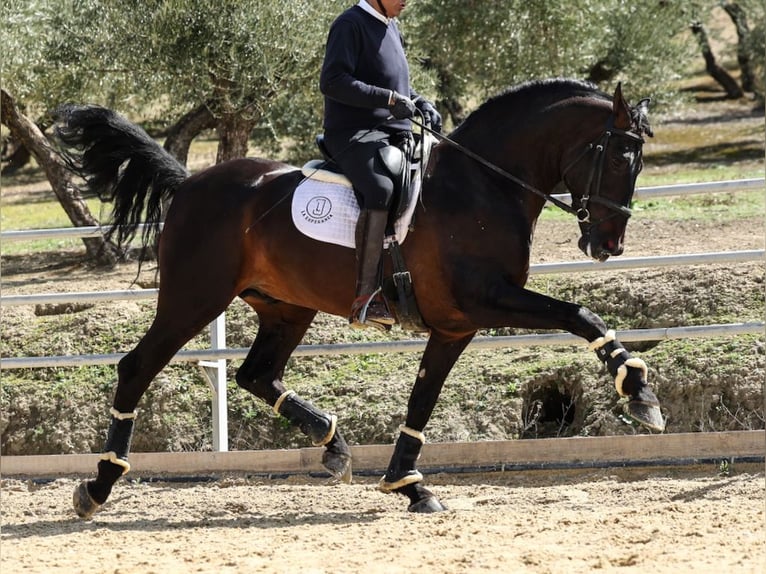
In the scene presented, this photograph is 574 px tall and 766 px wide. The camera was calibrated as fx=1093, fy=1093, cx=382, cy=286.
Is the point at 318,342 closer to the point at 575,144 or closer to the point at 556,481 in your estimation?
the point at 556,481

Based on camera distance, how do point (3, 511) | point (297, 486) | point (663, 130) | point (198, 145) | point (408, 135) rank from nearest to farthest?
point (408, 135), point (3, 511), point (297, 486), point (663, 130), point (198, 145)

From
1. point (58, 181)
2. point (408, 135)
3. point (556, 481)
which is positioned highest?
point (408, 135)

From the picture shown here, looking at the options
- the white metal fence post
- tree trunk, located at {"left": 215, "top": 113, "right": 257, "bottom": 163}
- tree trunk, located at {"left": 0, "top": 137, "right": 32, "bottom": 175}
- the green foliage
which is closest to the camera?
the white metal fence post

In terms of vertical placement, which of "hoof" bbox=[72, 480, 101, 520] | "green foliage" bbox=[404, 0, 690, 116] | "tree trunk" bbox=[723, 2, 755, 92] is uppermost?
"tree trunk" bbox=[723, 2, 755, 92]

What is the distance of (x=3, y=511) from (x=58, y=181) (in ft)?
26.5

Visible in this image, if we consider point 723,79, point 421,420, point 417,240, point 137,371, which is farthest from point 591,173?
point 723,79

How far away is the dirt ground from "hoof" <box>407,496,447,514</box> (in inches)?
4.7

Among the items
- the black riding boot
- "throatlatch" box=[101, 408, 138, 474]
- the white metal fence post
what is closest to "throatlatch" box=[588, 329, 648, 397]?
the black riding boot

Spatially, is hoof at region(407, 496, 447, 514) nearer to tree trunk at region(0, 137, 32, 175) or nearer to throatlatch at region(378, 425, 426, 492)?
throatlatch at region(378, 425, 426, 492)

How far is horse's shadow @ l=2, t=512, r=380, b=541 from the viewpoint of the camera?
6.32 meters

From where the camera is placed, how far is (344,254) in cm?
637

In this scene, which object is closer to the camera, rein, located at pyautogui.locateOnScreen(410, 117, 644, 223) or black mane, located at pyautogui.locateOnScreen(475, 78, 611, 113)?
rein, located at pyautogui.locateOnScreen(410, 117, 644, 223)

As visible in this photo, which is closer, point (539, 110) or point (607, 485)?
point (539, 110)

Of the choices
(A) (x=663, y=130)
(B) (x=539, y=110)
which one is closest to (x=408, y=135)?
(B) (x=539, y=110)
